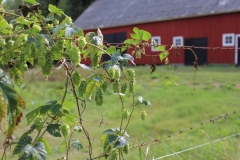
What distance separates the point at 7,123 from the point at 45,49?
253 mm

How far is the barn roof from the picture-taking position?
12391 millimetres

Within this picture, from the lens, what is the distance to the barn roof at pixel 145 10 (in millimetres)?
12391

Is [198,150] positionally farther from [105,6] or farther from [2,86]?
[105,6]

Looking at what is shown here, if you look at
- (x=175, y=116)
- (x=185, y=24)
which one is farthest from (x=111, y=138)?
(x=185, y=24)

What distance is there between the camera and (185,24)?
1350cm

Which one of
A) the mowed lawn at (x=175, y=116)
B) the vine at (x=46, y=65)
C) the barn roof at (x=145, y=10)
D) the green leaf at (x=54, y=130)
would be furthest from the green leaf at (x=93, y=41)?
the barn roof at (x=145, y=10)

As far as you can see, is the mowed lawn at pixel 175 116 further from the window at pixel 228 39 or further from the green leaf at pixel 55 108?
the window at pixel 228 39

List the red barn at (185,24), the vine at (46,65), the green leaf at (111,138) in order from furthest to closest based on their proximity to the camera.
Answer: the red barn at (185,24) → the green leaf at (111,138) → the vine at (46,65)

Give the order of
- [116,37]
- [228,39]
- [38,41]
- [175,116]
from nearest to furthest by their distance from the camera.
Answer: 1. [38,41]
2. [175,116]
3. [228,39]
4. [116,37]

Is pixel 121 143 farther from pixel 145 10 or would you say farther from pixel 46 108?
pixel 145 10

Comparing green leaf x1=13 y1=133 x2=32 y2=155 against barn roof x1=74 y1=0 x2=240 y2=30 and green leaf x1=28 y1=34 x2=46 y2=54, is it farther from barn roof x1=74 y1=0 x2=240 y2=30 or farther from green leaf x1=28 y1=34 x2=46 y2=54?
barn roof x1=74 y1=0 x2=240 y2=30

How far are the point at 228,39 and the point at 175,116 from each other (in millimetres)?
8196

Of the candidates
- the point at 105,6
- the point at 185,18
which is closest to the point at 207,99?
the point at 185,18

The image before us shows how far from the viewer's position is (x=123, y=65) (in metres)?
1.07
